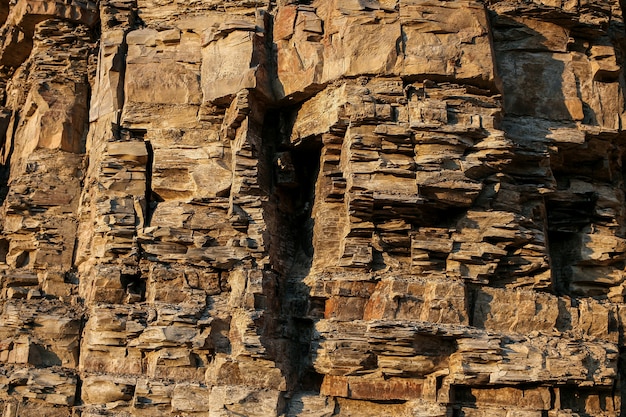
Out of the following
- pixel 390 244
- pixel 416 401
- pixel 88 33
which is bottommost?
pixel 416 401

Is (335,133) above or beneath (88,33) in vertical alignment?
beneath

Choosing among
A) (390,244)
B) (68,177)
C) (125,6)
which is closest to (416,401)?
(390,244)

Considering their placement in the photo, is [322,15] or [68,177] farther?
[68,177]

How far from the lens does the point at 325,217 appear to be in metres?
19.6

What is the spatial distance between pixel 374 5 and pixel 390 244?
17.0 feet

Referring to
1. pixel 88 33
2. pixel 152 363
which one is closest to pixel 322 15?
pixel 88 33

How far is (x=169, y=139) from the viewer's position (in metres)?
20.2

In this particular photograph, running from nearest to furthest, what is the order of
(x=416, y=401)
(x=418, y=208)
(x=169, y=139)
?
(x=416, y=401)
(x=418, y=208)
(x=169, y=139)

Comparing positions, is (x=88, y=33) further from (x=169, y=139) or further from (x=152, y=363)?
(x=152, y=363)

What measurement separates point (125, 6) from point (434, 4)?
732cm

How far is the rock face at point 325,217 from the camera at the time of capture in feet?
59.0

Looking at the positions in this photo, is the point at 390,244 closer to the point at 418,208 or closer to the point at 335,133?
the point at 418,208

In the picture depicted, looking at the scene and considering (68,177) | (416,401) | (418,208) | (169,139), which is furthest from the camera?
(68,177)

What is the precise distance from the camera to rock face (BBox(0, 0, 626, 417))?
18.0 metres
